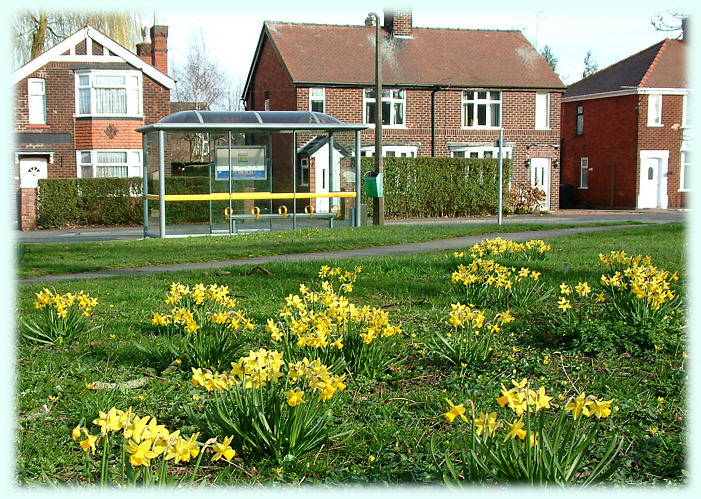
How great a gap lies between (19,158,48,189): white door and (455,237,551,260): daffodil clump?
27.7m

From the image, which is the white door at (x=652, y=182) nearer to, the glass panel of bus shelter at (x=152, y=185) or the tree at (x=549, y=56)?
the glass panel of bus shelter at (x=152, y=185)

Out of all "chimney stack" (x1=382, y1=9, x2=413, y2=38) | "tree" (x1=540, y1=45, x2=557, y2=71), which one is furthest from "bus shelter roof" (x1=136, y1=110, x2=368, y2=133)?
"tree" (x1=540, y1=45, x2=557, y2=71)

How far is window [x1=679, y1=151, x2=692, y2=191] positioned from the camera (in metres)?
39.9

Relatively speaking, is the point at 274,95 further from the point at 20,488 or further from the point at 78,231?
the point at 20,488

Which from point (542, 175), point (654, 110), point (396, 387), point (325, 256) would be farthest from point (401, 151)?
point (396, 387)

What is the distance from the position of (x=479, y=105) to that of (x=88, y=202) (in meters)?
18.2

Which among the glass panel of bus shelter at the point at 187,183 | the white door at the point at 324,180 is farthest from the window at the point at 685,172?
the glass panel of bus shelter at the point at 187,183

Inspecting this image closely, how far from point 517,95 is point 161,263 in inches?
1066

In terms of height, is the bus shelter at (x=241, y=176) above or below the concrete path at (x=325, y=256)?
above

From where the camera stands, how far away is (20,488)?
140 inches

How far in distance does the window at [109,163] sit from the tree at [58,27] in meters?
9.44

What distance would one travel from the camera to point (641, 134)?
128ft

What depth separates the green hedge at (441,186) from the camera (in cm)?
3042

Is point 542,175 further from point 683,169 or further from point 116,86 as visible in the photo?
point 116,86
